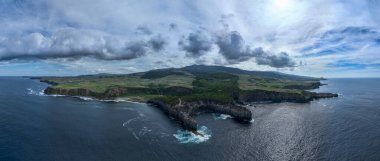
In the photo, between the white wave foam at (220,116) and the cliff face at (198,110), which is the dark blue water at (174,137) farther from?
the cliff face at (198,110)

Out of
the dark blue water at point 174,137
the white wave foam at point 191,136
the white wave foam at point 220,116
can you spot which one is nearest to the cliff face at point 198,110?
the white wave foam at point 220,116

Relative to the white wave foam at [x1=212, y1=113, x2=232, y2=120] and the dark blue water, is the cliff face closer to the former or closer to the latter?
the white wave foam at [x1=212, y1=113, x2=232, y2=120]

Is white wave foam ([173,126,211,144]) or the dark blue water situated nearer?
the dark blue water

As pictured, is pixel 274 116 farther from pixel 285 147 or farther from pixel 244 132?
pixel 285 147

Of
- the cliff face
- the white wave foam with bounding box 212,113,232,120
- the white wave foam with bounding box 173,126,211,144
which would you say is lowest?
the white wave foam with bounding box 173,126,211,144

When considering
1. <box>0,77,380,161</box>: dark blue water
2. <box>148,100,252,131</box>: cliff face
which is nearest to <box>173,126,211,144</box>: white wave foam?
<box>0,77,380,161</box>: dark blue water

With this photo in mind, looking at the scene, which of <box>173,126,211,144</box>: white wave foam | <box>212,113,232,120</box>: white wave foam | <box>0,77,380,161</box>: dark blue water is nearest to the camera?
<box>0,77,380,161</box>: dark blue water
